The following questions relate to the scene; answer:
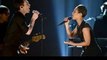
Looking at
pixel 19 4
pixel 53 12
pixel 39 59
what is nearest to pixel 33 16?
pixel 19 4

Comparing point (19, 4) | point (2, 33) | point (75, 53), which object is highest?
point (19, 4)

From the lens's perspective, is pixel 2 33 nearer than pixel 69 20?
Yes

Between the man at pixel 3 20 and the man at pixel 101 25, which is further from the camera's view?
the man at pixel 101 25

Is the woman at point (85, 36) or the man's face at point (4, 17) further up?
the man's face at point (4, 17)

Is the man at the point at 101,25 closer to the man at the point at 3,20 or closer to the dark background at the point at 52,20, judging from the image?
the dark background at the point at 52,20

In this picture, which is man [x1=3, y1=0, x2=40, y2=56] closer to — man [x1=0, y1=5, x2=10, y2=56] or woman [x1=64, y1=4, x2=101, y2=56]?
man [x1=0, y1=5, x2=10, y2=56]

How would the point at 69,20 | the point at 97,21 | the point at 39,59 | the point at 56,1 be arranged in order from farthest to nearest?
the point at 56,1 → the point at 97,21 → the point at 69,20 → the point at 39,59

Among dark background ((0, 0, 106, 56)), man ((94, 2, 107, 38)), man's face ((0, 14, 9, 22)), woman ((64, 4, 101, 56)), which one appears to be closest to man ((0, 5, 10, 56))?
man's face ((0, 14, 9, 22))

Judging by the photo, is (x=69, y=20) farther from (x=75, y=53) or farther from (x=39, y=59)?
(x=39, y=59)

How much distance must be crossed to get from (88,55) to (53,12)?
0.90 meters

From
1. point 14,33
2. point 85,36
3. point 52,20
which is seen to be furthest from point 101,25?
point 14,33

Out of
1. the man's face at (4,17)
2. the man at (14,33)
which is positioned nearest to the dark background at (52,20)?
the man's face at (4,17)

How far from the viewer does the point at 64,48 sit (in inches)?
110

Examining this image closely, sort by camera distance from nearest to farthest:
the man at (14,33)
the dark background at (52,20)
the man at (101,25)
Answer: the man at (14,33), the man at (101,25), the dark background at (52,20)
